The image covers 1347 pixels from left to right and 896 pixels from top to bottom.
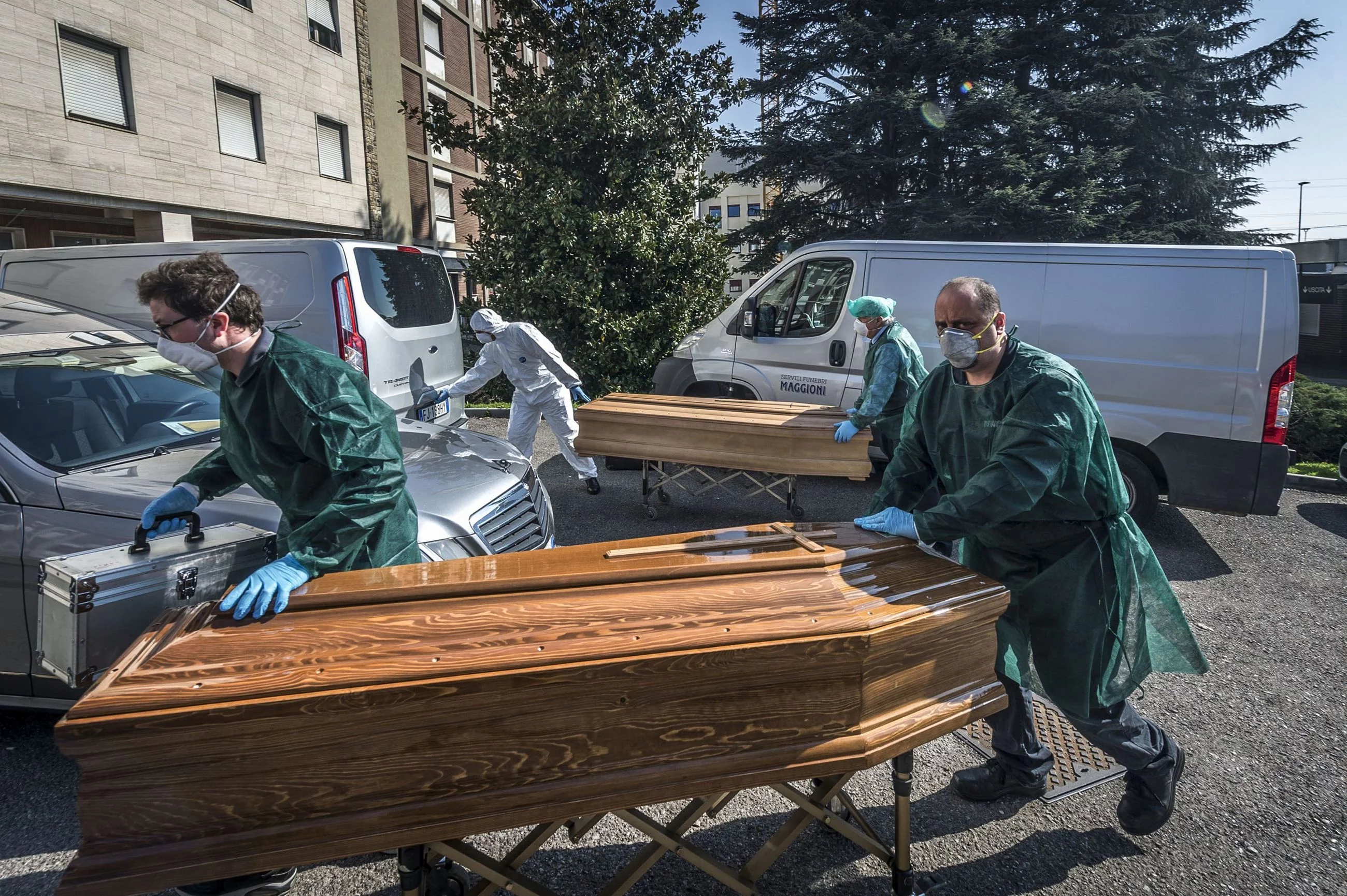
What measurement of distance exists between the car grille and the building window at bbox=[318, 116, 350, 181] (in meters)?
17.0

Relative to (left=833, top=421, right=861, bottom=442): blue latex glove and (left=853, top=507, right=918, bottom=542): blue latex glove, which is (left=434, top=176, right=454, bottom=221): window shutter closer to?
(left=833, top=421, right=861, bottom=442): blue latex glove

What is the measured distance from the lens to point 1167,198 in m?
14.5

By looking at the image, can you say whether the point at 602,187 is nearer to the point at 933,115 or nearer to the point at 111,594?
the point at 933,115

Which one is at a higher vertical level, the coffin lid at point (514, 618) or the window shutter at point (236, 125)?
the window shutter at point (236, 125)

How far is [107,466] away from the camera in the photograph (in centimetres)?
320

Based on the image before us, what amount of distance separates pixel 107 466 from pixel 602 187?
10532 millimetres

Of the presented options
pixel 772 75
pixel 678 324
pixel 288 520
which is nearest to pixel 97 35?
pixel 678 324

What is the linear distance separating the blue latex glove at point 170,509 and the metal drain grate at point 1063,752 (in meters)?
3.03

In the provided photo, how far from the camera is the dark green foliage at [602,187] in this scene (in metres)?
12.0

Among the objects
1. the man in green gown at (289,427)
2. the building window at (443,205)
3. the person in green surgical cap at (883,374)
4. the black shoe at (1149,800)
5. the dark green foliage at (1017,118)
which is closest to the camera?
the man in green gown at (289,427)

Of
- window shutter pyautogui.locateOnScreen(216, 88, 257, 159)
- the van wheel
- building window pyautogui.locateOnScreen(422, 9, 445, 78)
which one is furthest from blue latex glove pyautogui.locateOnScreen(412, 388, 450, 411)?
building window pyautogui.locateOnScreen(422, 9, 445, 78)

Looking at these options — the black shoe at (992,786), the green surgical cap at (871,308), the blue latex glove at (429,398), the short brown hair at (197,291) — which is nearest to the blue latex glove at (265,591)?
the short brown hair at (197,291)

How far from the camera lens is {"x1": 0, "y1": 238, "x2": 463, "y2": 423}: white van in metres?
5.98

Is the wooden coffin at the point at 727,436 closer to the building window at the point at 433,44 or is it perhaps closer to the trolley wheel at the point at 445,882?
the trolley wheel at the point at 445,882
